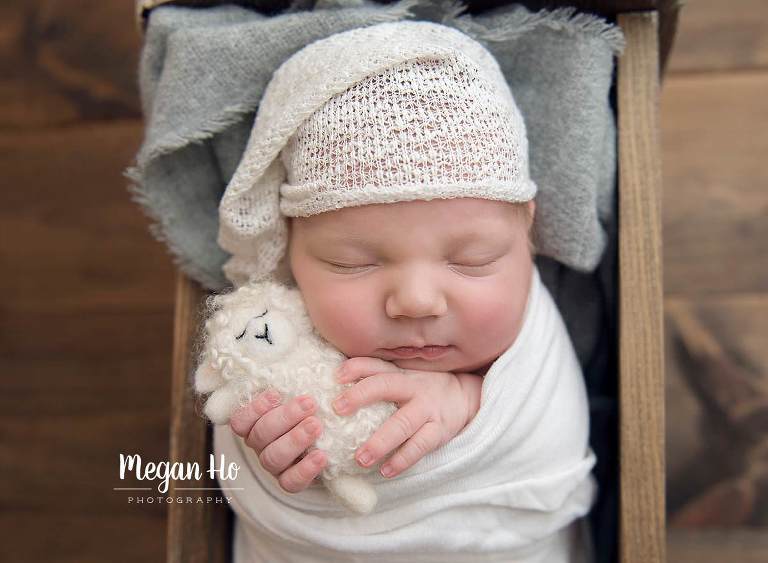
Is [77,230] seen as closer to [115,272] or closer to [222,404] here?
[115,272]

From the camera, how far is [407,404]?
2.38 feet

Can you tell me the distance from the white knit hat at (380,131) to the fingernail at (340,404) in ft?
0.61

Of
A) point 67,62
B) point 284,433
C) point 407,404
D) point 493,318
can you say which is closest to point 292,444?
point 284,433

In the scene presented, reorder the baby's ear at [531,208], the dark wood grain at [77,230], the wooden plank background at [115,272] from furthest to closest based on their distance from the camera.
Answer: the dark wood grain at [77,230]
the wooden plank background at [115,272]
the baby's ear at [531,208]

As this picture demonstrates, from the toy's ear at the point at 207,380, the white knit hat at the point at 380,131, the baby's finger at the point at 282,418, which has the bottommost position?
the baby's finger at the point at 282,418

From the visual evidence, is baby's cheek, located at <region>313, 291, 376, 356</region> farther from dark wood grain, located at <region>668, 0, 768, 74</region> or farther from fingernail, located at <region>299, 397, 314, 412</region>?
dark wood grain, located at <region>668, 0, 768, 74</region>

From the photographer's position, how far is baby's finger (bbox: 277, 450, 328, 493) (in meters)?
0.69

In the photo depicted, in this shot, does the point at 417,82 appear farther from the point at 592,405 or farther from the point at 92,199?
the point at 92,199

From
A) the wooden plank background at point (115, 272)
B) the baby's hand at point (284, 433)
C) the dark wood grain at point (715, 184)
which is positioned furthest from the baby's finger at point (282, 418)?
the dark wood grain at point (715, 184)

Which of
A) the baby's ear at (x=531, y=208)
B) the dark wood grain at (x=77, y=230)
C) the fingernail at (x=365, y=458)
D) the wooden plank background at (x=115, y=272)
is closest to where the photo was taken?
the fingernail at (x=365, y=458)

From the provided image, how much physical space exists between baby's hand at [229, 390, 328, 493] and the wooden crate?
4.7 inches

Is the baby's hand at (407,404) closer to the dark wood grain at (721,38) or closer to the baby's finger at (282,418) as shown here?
the baby's finger at (282,418)

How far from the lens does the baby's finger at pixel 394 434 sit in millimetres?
684

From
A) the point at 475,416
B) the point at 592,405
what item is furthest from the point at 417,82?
the point at 592,405
